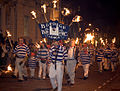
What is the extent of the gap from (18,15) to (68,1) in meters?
14.0

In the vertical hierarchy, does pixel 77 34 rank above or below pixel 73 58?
above

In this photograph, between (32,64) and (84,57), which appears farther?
(32,64)

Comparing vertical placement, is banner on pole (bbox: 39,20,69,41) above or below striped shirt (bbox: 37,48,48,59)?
above

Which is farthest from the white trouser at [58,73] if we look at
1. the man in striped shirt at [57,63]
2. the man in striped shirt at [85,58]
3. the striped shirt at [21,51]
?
the man in striped shirt at [85,58]

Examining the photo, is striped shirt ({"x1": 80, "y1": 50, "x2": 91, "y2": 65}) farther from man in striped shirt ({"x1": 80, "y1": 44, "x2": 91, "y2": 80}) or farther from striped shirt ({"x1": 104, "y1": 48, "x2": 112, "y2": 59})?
striped shirt ({"x1": 104, "y1": 48, "x2": 112, "y2": 59})

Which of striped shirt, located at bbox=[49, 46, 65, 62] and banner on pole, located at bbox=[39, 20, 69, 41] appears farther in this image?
banner on pole, located at bbox=[39, 20, 69, 41]

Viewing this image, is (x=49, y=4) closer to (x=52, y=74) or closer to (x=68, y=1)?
(x=68, y=1)

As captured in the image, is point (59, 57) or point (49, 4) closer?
point (59, 57)

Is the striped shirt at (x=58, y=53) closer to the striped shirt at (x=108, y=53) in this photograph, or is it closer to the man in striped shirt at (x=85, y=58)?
the man in striped shirt at (x=85, y=58)

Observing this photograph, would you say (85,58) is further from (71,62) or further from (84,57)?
(71,62)

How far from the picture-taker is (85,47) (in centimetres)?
1496

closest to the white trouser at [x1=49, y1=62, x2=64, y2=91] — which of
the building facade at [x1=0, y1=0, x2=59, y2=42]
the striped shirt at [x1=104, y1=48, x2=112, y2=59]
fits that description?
the striped shirt at [x1=104, y1=48, x2=112, y2=59]

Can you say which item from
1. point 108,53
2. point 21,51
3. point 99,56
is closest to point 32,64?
point 21,51

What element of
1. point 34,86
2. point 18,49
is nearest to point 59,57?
point 34,86
